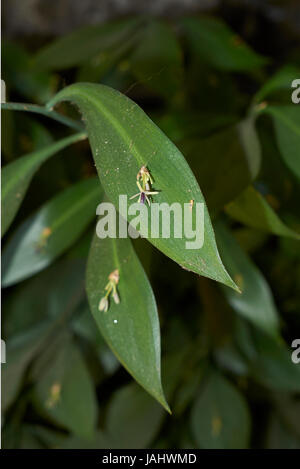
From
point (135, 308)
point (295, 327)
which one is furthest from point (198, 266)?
point (295, 327)

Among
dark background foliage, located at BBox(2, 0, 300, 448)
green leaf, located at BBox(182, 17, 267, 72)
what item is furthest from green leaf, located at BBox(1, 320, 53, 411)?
green leaf, located at BBox(182, 17, 267, 72)

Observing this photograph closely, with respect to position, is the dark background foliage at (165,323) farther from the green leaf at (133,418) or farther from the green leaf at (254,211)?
the green leaf at (254,211)

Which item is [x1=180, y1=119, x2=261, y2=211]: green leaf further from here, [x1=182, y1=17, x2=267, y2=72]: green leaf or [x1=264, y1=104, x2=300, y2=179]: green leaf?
[x1=182, y1=17, x2=267, y2=72]: green leaf

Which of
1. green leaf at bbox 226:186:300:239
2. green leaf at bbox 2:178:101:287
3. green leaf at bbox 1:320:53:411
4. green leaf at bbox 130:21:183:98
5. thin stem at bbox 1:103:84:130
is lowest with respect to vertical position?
green leaf at bbox 1:320:53:411

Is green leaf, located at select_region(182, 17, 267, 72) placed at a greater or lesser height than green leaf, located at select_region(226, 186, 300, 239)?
greater

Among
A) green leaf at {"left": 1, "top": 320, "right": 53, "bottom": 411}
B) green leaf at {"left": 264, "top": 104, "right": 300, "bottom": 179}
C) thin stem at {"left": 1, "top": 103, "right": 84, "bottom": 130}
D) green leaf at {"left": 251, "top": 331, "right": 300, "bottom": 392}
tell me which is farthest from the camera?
green leaf at {"left": 251, "top": 331, "right": 300, "bottom": 392}

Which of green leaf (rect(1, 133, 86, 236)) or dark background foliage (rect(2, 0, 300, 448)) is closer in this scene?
green leaf (rect(1, 133, 86, 236))

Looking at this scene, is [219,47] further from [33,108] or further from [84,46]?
[33,108]
